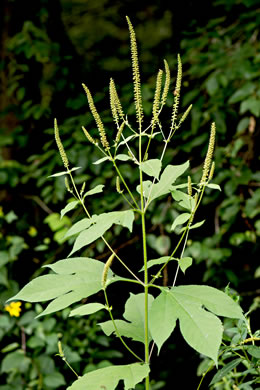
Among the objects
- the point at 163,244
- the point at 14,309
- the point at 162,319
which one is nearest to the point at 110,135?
the point at 163,244

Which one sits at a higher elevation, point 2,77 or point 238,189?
point 2,77

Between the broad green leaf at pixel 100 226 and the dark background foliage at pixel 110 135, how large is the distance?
143 centimetres

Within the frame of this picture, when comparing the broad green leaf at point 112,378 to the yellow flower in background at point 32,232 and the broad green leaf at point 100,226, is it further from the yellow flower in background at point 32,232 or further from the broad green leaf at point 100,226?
the yellow flower in background at point 32,232

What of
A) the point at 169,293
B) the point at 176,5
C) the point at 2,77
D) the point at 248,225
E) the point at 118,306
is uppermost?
the point at 176,5

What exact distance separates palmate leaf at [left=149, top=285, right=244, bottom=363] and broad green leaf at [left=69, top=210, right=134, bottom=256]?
16 cm

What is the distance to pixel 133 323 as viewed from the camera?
3.77ft

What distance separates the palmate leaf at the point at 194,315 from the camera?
2.67 feet

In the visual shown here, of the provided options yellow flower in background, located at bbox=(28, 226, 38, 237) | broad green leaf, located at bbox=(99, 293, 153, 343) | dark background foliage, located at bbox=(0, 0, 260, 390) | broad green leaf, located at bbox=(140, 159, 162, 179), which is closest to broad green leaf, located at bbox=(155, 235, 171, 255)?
dark background foliage, located at bbox=(0, 0, 260, 390)

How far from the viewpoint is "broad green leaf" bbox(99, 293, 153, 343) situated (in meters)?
1.09

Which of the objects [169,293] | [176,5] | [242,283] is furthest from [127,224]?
[176,5]

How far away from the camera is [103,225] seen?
0.92m

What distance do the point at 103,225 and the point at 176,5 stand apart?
2549mm

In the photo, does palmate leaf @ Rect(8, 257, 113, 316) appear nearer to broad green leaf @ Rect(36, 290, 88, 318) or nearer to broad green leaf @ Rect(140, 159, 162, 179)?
broad green leaf @ Rect(36, 290, 88, 318)

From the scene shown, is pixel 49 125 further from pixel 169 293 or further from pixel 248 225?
pixel 169 293
